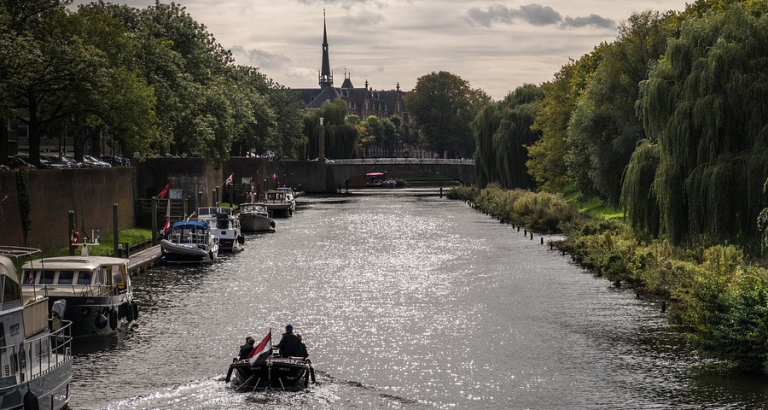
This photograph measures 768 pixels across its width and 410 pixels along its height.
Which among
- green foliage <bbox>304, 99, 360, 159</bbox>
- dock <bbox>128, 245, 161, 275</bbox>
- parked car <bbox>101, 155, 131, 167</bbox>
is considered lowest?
dock <bbox>128, 245, 161, 275</bbox>

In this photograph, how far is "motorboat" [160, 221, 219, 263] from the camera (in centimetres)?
6278

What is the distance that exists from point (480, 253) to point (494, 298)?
19.4 metres

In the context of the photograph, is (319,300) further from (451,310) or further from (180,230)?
(180,230)

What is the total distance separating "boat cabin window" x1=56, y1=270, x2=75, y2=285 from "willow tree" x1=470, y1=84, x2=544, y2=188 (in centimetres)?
7303

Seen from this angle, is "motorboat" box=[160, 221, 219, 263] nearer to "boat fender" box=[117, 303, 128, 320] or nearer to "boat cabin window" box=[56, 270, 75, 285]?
"boat fender" box=[117, 303, 128, 320]

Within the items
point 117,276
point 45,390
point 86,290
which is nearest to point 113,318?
point 86,290

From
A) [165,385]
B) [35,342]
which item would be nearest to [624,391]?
[165,385]

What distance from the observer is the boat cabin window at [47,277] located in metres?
40.3

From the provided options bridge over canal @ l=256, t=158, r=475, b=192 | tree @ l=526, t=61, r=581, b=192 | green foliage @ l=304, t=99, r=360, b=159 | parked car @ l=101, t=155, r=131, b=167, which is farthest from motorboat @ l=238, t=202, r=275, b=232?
green foliage @ l=304, t=99, r=360, b=159

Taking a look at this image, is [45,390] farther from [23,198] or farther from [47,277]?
[23,198]

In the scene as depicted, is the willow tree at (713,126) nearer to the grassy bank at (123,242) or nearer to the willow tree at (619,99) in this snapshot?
the willow tree at (619,99)

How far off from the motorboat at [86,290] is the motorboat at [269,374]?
31.2ft

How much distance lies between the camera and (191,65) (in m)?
98.8

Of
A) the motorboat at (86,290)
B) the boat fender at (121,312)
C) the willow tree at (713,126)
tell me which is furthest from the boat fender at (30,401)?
the willow tree at (713,126)
